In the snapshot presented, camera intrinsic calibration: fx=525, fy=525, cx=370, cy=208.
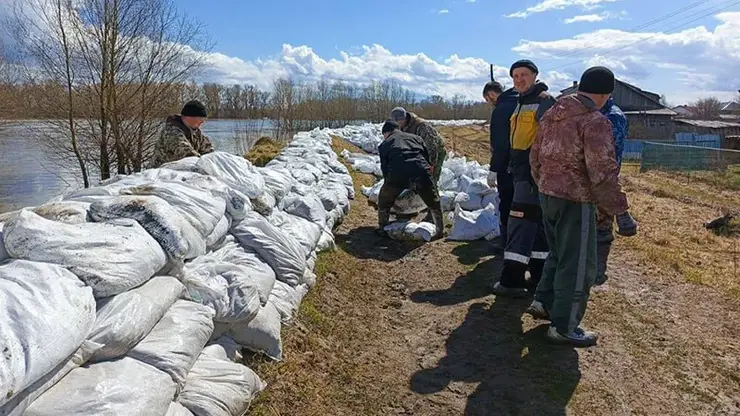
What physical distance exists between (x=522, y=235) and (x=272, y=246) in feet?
5.24

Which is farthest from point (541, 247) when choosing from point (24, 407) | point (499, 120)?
point (24, 407)

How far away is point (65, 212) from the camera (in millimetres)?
1961

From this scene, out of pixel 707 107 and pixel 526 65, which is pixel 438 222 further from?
pixel 707 107

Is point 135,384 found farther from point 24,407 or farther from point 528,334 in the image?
point 528,334

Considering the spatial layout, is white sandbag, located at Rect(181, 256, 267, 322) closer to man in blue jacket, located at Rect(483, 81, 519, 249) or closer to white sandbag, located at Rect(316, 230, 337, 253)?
white sandbag, located at Rect(316, 230, 337, 253)

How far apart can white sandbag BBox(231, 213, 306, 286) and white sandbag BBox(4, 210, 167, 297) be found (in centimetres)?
104

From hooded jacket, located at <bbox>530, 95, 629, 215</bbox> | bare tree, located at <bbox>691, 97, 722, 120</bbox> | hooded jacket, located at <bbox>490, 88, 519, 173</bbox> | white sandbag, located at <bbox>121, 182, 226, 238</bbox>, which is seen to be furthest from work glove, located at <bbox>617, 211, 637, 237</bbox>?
bare tree, located at <bbox>691, 97, 722, 120</bbox>

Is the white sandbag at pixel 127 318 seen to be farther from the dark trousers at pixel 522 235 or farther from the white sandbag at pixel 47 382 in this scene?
the dark trousers at pixel 522 235

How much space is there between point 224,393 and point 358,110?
1627 inches

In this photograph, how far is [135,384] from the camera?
149 centimetres

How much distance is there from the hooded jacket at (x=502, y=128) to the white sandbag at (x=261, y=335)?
2.24 meters

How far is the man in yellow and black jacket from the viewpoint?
11.0 feet

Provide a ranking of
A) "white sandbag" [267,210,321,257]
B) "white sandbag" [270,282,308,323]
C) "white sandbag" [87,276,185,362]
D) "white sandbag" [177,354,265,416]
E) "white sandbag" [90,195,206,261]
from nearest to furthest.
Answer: "white sandbag" [87,276,185,362] → "white sandbag" [177,354,265,416] → "white sandbag" [90,195,206,261] → "white sandbag" [270,282,308,323] → "white sandbag" [267,210,321,257]

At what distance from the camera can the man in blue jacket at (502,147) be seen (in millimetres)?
3986
